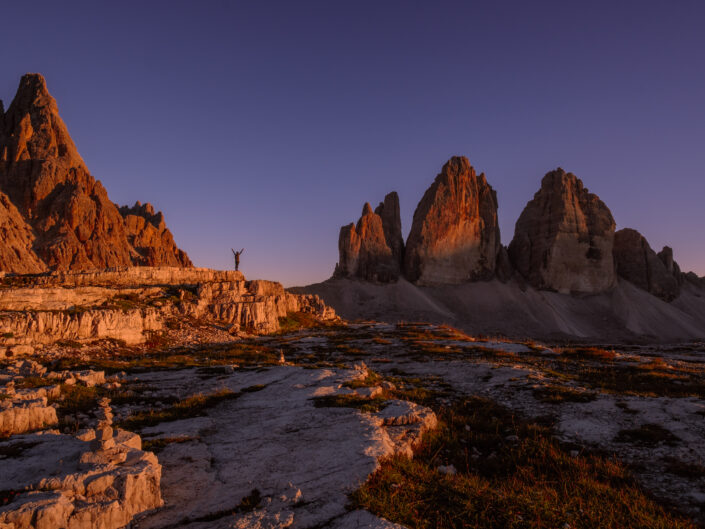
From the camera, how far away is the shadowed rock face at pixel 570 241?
111 metres

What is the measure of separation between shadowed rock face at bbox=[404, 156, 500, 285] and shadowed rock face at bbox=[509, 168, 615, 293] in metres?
14.3

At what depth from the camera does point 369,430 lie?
8.70 meters

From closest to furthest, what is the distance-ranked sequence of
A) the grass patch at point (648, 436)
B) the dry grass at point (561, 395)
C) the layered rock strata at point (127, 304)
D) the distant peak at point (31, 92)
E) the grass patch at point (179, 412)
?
the grass patch at point (648, 436), the grass patch at point (179, 412), the dry grass at point (561, 395), the layered rock strata at point (127, 304), the distant peak at point (31, 92)

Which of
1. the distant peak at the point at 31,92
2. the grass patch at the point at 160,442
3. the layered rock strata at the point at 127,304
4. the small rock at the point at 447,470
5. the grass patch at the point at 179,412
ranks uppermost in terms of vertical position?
the distant peak at the point at 31,92

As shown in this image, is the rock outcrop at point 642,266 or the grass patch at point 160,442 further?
the rock outcrop at point 642,266

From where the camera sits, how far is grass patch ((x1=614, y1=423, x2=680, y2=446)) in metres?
9.19

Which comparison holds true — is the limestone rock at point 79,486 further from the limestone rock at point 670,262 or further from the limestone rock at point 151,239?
the limestone rock at point 670,262

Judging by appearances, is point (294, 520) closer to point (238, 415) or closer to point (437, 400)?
point (238, 415)

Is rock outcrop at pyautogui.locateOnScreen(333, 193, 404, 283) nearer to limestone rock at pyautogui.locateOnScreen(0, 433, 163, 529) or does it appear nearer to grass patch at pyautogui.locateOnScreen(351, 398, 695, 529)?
grass patch at pyautogui.locateOnScreen(351, 398, 695, 529)

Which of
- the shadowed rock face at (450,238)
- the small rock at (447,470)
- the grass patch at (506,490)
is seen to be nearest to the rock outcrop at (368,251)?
the shadowed rock face at (450,238)

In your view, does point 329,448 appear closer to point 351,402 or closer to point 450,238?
point 351,402

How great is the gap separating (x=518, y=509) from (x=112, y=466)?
6.51 meters

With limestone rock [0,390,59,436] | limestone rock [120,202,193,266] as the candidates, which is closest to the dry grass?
limestone rock [0,390,59,436]

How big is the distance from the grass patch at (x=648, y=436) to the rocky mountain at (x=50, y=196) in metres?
93.0
